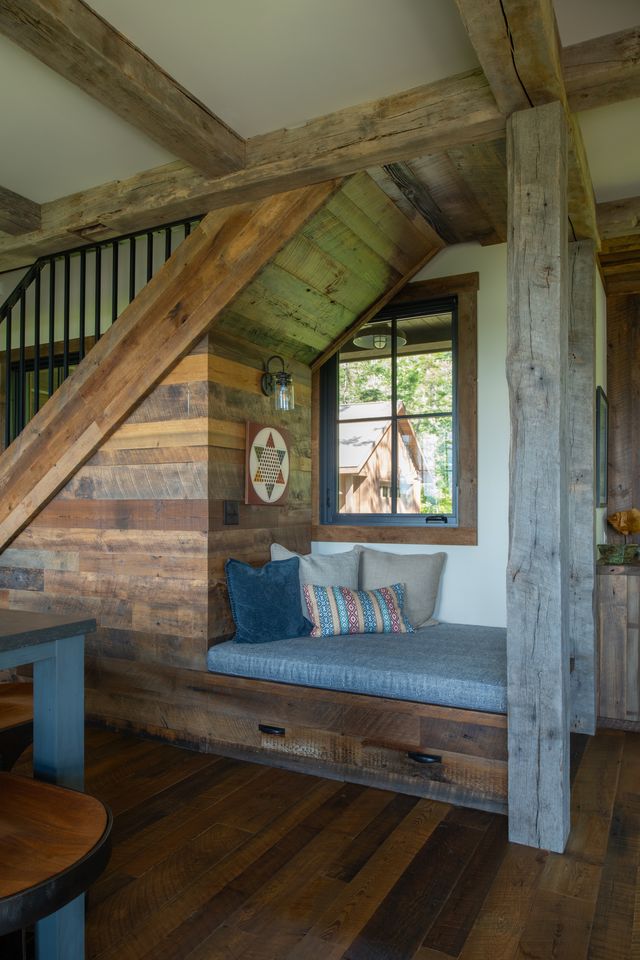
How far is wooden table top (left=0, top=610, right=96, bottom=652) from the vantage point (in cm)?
153

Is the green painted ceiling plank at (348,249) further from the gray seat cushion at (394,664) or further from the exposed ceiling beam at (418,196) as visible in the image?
the gray seat cushion at (394,664)

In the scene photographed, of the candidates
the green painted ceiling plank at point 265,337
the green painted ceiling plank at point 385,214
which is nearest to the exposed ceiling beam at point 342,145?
the green painted ceiling plank at point 385,214

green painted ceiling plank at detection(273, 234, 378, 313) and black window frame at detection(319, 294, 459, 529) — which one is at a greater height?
green painted ceiling plank at detection(273, 234, 378, 313)

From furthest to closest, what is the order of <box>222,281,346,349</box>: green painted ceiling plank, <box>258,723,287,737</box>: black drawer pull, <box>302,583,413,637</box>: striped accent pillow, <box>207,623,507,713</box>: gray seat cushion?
1. <box>302,583,413,637</box>: striped accent pillow
2. <box>222,281,346,349</box>: green painted ceiling plank
3. <box>258,723,287,737</box>: black drawer pull
4. <box>207,623,507,713</box>: gray seat cushion

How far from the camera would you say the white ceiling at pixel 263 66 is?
2.21 metres

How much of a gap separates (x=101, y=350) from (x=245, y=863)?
7.94ft

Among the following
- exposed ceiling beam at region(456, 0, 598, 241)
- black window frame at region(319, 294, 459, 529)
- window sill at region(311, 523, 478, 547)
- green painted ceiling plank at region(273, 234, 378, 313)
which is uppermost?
exposed ceiling beam at region(456, 0, 598, 241)

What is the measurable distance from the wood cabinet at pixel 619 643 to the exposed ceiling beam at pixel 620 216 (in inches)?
72.6

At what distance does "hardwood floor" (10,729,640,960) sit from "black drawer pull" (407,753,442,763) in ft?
0.53

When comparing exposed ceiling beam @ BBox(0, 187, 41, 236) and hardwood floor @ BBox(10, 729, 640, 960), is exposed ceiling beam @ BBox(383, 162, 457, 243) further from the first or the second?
hardwood floor @ BBox(10, 729, 640, 960)

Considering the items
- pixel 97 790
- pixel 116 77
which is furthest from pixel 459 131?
pixel 97 790

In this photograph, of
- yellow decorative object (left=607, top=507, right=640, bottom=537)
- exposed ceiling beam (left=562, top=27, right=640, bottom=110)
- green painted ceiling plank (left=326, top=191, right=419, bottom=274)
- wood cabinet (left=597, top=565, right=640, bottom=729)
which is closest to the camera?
exposed ceiling beam (left=562, top=27, right=640, bottom=110)

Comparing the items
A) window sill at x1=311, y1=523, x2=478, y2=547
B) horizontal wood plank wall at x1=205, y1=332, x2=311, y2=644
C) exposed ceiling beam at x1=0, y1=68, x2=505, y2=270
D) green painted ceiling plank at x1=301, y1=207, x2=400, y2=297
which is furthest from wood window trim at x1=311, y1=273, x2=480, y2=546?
exposed ceiling beam at x1=0, y1=68, x2=505, y2=270

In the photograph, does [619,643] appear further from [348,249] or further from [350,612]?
[348,249]
